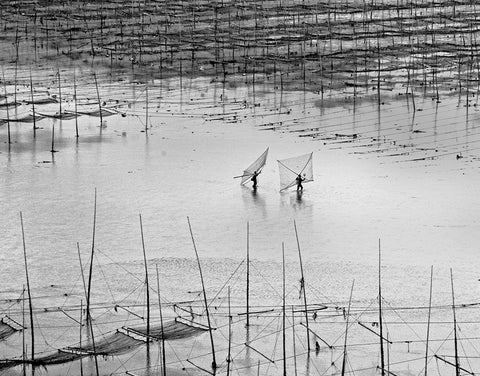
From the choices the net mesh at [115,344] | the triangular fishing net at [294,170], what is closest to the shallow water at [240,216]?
the net mesh at [115,344]

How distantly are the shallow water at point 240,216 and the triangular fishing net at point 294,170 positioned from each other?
272 millimetres

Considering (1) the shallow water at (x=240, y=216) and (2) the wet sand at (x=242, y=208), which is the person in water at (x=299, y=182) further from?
(2) the wet sand at (x=242, y=208)

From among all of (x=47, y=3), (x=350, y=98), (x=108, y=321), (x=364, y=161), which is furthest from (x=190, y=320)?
(x=47, y=3)

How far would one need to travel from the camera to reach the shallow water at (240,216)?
16.4 metres

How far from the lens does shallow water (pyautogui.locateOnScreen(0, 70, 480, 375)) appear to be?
1636cm

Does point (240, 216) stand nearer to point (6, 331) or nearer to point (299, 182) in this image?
point (299, 182)

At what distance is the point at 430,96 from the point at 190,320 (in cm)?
1668

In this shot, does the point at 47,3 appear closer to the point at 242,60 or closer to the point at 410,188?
the point at 242,60

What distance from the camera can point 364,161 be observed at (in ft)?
80.8

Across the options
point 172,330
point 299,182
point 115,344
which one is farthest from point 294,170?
point 115,344

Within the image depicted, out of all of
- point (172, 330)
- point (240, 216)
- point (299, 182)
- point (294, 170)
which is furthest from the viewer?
point (294, 170)

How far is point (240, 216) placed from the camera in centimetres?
2108

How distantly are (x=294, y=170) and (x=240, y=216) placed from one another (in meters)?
2.13

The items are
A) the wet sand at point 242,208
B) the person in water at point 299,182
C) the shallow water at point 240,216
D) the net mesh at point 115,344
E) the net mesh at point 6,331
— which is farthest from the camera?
the person in water at point 299,182
